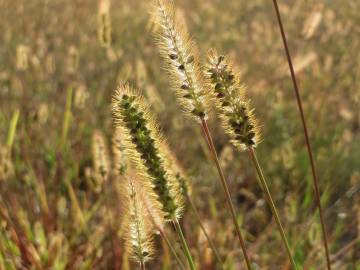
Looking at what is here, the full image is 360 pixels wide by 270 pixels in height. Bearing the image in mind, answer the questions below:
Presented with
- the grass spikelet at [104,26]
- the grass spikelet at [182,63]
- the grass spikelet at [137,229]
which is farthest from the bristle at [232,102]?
the grass spikelet at [104,26]

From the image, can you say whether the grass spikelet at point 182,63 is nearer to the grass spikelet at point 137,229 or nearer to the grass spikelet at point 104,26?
the grass spikelet at point 137,229

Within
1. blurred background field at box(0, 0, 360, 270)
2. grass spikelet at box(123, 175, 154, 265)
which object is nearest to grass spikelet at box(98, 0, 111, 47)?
blurred background field at box(0, 0, 360, 270)

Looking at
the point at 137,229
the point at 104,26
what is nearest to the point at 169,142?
the point at 104,26

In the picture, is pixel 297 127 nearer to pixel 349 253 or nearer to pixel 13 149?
pixel 349 253

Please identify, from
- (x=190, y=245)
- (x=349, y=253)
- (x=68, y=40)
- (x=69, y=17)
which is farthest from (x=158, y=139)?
(x=69, y=17)

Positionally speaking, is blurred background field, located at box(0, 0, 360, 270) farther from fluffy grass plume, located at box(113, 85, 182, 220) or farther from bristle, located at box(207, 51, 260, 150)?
fluffy grass plume, located at box(113, 85, 182, 220)
